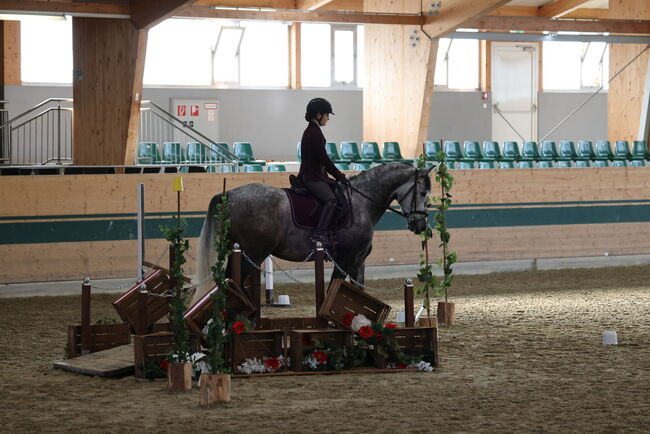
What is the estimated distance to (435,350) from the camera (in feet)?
23.1

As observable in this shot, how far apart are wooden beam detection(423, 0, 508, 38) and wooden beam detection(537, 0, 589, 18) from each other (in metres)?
7.14

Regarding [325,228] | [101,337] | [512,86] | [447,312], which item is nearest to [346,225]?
[325,228]

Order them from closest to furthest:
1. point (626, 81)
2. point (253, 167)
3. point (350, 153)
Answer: point (253, 167) → point (350, 153) → point (626, 81)

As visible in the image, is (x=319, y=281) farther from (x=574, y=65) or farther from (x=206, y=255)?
(x=574, y=65)

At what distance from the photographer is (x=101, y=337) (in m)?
7.47

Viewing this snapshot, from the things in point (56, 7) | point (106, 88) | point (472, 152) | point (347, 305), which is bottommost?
point (347, 305)

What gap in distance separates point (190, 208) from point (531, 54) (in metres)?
15.0

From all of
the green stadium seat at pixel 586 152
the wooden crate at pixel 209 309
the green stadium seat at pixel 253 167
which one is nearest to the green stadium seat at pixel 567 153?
the green stadium seat at pixel 586 152

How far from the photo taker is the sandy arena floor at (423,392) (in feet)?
17.2

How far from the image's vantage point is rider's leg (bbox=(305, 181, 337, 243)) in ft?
27.0

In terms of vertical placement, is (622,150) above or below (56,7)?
below

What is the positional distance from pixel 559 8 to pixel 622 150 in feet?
18.9

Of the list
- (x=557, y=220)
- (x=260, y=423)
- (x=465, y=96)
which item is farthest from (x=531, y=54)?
(x=260, y=423)

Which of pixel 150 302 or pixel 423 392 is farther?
pixel 150 302
